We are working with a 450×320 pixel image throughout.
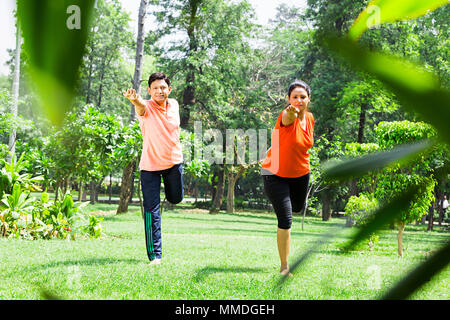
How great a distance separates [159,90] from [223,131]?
50.0 ft

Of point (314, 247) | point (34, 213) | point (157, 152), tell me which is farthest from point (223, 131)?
point (314, 247)

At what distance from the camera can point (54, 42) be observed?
0.43 ft

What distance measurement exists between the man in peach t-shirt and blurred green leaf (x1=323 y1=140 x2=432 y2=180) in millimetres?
2464

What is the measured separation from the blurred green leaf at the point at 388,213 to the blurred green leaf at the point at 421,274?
0.02 metres

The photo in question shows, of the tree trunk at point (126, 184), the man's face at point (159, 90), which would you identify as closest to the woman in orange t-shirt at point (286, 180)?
the man's face at point (159, 90)

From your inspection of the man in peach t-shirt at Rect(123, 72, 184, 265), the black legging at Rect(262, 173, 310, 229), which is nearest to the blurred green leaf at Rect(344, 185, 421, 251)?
the black legging at Rect(262, 173, 310, 229)

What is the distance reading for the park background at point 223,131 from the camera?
193mm

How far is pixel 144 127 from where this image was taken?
279 cm

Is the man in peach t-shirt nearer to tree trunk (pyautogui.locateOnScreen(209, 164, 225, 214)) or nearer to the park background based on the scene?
the park background

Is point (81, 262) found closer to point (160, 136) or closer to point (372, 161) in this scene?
point (160, 136)

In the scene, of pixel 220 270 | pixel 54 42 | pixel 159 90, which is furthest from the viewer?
pixel 220 270

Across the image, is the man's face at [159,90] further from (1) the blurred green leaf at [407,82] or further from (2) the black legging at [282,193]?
(1) the blurred green leaf at [407,82]

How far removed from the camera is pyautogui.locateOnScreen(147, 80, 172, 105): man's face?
9.50 ft
